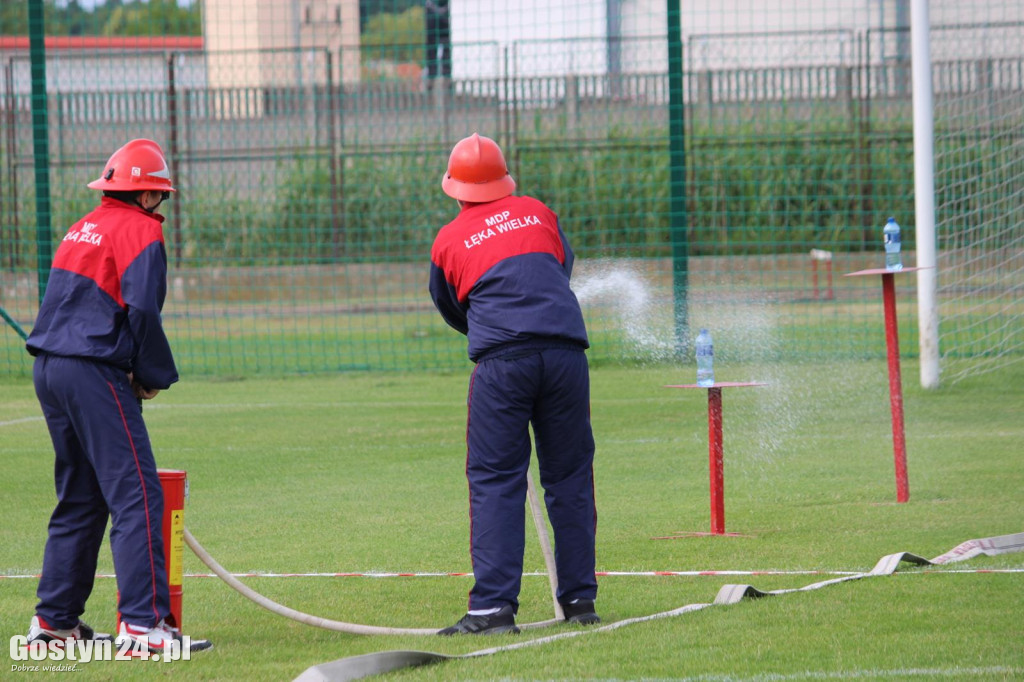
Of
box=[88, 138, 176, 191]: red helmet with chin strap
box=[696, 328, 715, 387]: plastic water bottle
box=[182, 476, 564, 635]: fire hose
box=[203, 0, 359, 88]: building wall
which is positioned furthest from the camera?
box=[203, 0, 359, 88]: building wall

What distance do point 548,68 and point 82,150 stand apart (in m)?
6.03

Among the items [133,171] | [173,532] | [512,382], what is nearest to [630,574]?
[512,382]

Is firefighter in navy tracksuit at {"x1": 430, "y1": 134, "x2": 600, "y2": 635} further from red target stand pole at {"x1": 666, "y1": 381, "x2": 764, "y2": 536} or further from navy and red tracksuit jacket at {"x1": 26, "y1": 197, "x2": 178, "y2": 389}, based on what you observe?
red target stand pole at {"x1": 666, "y1": 381, "x2": 764, "y2": 536}

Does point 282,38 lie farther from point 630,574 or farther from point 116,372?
point 116,372

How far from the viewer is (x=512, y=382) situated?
555cm

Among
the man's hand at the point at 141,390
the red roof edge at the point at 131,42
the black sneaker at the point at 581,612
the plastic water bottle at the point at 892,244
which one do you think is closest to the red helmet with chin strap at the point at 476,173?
the man's hand at the point at 141,390

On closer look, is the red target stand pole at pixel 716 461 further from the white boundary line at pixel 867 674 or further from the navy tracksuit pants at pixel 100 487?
the navy tracksuit pants at pixel 100 487

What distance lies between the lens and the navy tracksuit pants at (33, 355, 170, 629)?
17.0ft

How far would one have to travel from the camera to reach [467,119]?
705 inches

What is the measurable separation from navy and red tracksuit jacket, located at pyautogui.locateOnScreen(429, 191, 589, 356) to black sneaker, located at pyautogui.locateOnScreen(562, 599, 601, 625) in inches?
40.4

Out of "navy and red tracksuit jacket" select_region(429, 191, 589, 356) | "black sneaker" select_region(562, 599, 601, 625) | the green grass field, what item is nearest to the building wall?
the green grass field

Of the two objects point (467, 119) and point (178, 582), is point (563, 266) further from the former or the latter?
point (467, 119)

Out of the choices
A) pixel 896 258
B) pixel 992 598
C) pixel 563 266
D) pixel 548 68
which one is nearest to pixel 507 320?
pixel 563 266

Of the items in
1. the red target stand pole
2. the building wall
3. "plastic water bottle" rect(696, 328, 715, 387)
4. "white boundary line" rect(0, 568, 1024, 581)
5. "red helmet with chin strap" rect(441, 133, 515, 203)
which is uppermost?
the building wall
